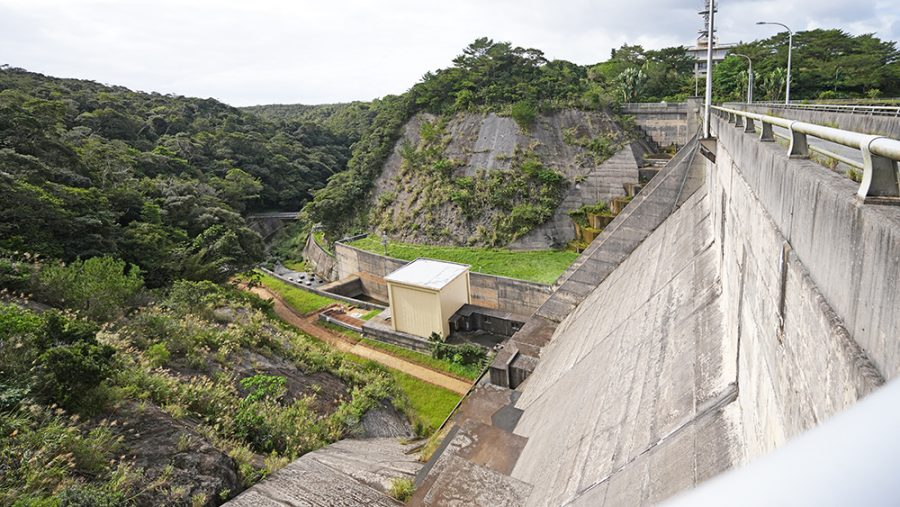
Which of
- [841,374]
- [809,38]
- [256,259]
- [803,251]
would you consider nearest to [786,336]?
[803,251]

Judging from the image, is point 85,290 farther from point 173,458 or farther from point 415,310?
Answer: point 415,310

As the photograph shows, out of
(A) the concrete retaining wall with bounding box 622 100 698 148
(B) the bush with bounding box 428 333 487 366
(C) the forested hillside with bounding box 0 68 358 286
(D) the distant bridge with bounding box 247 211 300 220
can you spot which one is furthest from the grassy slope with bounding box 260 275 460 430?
(D) the distant bridge with bounding box 247 211 300 220

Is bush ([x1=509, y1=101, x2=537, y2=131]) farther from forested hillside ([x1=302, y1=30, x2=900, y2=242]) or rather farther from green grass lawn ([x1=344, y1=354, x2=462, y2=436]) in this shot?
green grass lawn ([x1=344, y1=354, x2=462, y2=436])

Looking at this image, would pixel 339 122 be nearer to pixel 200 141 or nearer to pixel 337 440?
pixel 200 141

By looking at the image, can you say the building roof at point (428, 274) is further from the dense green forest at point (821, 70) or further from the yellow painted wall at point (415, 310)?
the dense green forest at point (821, 70)

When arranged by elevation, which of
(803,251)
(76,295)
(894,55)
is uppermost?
(894,55)

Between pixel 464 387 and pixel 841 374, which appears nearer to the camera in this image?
pixel 841 374

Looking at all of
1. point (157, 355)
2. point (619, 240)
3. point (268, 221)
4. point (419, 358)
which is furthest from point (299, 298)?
point (268, 221)
